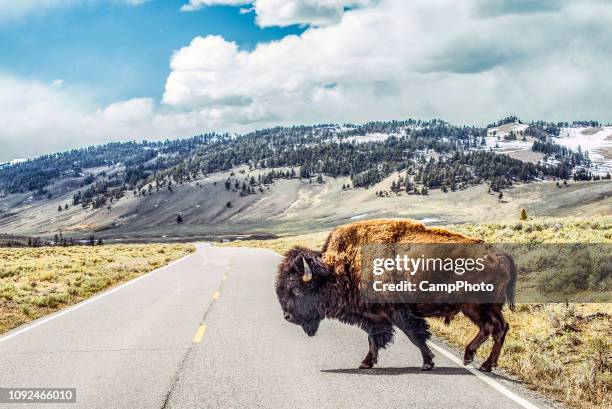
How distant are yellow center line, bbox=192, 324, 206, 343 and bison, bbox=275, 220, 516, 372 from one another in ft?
11.5

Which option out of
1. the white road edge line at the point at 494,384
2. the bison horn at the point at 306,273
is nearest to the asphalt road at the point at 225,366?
the white road edge line at the point at 494,384

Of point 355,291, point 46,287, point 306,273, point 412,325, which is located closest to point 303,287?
point 306,273

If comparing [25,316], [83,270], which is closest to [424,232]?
[25,316]

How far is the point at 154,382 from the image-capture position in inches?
270

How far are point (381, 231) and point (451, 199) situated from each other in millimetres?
181611

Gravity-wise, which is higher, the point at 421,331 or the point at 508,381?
the point at 421,331

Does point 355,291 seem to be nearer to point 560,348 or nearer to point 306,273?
point 306,273

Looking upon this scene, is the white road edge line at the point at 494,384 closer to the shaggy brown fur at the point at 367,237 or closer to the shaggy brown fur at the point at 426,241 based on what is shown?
the shaggy brown fur at the point at 426,241

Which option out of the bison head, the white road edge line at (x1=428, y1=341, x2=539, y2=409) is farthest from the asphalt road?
the bison head

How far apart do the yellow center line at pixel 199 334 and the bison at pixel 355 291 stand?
352cm

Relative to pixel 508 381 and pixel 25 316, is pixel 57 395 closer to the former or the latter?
pixel 508 381

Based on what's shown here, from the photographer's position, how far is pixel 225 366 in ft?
24.9

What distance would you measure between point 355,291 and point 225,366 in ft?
7.81

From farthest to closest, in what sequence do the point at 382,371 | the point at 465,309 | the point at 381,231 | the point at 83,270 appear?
the point at 83,270, the point at 382,371, the point at 381,231, the point at 465,309
